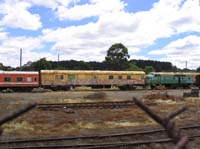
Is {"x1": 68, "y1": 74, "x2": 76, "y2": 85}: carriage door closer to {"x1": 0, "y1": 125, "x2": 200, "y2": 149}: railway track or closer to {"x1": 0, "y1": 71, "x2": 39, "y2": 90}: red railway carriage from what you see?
{"x1": 0, "y1": 71, "x2": 39, "y2": 90}: red railway carriage

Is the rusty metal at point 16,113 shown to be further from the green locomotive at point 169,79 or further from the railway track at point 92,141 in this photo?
the green locomotive at point 169,79

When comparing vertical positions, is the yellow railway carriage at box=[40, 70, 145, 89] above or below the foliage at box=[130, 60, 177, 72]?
below

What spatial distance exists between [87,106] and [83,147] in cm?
1615

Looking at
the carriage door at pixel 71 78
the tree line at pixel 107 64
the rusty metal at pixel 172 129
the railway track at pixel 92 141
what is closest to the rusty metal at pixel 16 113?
the rusty metal at pixel 172 129

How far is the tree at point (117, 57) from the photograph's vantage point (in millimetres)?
122438

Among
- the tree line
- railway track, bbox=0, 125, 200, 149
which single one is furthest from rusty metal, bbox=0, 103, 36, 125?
the tree line

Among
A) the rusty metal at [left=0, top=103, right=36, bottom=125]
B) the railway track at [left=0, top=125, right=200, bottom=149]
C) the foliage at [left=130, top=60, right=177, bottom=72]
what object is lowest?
the railway track at [left=0, top=125, right=200, bottom=149]

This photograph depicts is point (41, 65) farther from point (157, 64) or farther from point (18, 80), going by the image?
point (157, 64)

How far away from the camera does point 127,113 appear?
86.0 ft

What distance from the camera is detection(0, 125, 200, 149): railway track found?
1387 centimetres

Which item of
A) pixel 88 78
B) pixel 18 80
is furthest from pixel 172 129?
pixel 88 78

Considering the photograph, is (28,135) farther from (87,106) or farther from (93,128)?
(87,106)

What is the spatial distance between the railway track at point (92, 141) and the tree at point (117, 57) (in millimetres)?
105327

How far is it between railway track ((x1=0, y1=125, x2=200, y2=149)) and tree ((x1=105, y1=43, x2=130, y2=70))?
105327 mm
